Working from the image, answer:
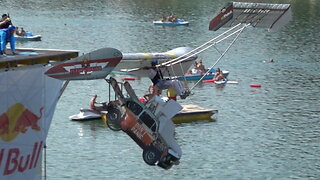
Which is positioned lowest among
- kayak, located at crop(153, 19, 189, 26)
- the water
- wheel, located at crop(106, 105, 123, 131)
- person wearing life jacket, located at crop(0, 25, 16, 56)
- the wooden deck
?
the water

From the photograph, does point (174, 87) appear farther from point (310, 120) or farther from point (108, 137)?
point (310, 120)

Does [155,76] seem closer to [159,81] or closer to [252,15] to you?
[159,81]

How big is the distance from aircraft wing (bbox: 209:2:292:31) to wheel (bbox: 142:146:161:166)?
9.36 m

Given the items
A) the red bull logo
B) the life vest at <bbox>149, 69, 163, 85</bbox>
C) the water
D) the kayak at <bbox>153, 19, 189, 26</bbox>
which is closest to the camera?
the red bull logo

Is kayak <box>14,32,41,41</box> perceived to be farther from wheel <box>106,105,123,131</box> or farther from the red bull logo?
the red bull logo

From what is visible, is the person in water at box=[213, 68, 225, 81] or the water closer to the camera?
the water

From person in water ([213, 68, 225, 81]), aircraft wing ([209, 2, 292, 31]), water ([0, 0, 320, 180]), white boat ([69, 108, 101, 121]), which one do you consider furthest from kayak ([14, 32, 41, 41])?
aircraft wing ([209, 2, 292, 31])

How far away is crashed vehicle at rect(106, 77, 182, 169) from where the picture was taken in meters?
43.1

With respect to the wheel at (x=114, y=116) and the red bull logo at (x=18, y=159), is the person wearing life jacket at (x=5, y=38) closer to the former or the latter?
the red bull logo at (x=18, y=159)

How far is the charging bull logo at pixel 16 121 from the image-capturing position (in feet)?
124

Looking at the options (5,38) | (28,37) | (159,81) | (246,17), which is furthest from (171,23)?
(5,38)

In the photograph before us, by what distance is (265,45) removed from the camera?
380 feet

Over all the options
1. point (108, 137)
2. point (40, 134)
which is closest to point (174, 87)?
point (40, 134)

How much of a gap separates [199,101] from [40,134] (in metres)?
40.6
